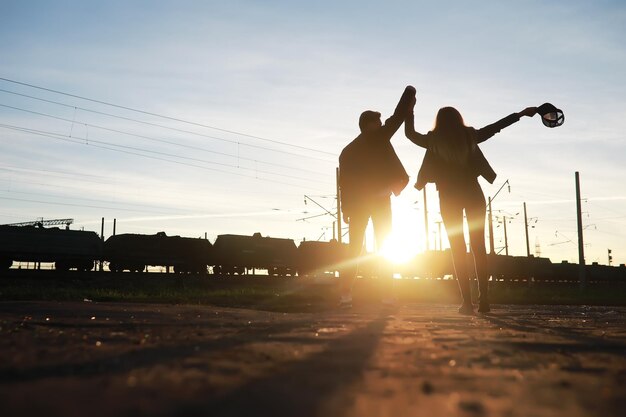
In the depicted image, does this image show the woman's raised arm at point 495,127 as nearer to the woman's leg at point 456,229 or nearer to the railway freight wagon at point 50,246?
the woman's leg at point 456,229

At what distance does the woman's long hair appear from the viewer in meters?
5.77

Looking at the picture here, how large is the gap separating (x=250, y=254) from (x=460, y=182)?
129ft

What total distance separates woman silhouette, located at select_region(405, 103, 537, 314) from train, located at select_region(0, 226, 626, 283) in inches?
1165

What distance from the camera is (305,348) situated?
2.44 meters

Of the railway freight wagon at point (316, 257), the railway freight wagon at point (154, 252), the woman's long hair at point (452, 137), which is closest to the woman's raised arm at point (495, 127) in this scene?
the woman's long hair at point (452, 137)

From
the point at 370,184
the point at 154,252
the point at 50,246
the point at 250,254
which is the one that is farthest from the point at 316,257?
the point at 370,184

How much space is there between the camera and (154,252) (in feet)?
136

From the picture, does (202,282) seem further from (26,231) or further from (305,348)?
(305,348)

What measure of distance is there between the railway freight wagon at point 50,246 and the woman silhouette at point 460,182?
1418 inches

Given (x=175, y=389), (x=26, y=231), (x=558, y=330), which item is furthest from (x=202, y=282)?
(x=175, y=389)

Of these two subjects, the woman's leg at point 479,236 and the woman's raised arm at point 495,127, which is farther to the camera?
the woman's raised arm at point 495,127

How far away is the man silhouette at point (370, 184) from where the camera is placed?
672 cm

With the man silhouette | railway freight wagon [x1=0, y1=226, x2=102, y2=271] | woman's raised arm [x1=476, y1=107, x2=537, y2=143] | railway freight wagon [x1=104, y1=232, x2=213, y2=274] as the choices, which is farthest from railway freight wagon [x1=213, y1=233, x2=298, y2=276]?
woman's raised arm [x1=476, y1=107, x2=537, y2=143]

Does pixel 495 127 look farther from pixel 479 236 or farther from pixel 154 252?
pixel 154 252
